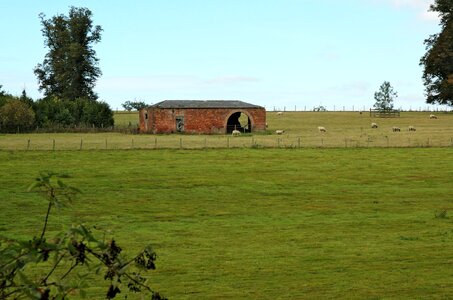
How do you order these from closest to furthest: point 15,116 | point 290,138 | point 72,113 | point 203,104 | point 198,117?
1. point 290,138
2. point 198,117
3. point 203,104
4. point 15,116
5. point 72,113

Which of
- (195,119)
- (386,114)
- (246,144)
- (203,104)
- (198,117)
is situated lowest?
(246,144)

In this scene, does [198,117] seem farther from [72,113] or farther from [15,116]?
[72,113]

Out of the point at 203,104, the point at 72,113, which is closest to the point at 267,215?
the point at 203,104

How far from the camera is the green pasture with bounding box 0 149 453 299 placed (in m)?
20.6

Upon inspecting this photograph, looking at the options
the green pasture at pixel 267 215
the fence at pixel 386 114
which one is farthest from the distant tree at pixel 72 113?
the fence at pixel 386 114

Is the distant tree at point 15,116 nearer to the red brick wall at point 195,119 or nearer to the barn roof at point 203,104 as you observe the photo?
the red brick wall at point 195,119

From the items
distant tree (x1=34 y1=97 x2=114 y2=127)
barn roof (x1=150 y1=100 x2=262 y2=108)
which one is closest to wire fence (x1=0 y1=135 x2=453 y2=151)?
barn roof (x1=150 y1=100 x2=262 y2=108)

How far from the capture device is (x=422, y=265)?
2241cm

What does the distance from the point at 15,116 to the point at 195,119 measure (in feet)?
68.5

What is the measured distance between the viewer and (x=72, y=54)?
4284 inches

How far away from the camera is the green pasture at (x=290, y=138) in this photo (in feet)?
203

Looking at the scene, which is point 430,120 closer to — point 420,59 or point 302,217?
point 420,59

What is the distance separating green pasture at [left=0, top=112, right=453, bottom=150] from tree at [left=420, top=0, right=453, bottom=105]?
3.75 meters

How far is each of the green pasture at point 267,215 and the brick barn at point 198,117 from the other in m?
26.3
